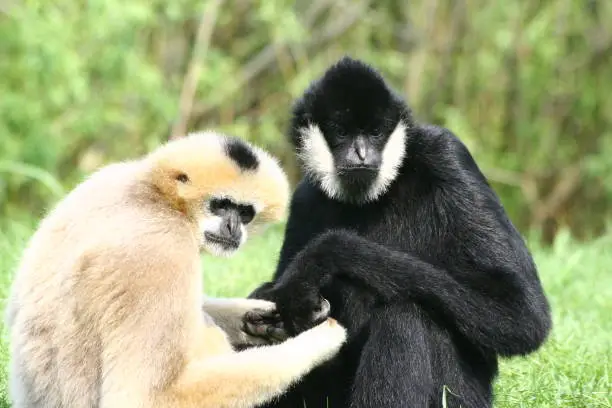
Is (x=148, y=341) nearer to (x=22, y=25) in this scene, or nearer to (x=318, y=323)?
(x=318, y=323)

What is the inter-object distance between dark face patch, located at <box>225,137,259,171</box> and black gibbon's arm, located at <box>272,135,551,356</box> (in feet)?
2.18

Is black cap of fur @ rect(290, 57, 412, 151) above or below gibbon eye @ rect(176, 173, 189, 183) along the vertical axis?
above

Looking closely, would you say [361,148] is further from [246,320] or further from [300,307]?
[246,320]

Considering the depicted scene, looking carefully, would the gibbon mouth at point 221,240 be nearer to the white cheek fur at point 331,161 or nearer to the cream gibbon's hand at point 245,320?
Answer: the cream gibbon's hand at point 245,320

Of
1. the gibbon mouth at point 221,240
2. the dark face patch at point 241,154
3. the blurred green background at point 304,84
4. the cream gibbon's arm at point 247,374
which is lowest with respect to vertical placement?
the cream gibbon's arm at point 247,374

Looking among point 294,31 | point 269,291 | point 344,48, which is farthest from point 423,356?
point 344,48

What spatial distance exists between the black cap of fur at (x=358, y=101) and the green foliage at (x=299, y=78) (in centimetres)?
636

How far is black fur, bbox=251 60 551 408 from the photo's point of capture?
5.00m

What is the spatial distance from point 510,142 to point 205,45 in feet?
19.6

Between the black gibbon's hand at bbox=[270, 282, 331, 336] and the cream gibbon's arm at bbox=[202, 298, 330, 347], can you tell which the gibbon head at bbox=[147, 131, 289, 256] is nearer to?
the black gibbon's hand at bbox=[270, 282, 331, 336]

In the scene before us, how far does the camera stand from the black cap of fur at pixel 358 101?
557 centimetres

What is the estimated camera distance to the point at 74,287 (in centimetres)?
413

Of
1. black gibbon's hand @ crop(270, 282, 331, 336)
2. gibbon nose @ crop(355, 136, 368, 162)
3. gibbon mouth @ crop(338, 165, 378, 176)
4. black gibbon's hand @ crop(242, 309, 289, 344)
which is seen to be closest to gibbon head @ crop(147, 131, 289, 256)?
black gibbon's hand @ crop(270, 282, 331, 336)

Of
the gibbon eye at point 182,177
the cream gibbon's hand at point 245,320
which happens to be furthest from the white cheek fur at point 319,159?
the gibbon eye at point 182,177
